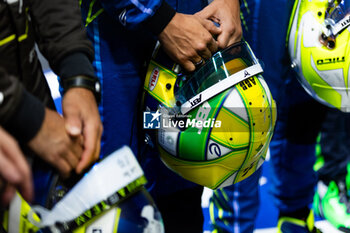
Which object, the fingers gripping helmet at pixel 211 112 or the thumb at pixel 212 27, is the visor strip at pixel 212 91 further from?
the thumb at pixel 212 27

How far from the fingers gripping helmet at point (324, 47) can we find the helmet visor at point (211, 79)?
1.00 feet

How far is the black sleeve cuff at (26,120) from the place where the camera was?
19.2 inches

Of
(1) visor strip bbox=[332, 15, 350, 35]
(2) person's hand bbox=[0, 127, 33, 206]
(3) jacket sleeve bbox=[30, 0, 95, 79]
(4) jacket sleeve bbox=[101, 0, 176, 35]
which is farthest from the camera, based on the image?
(1) visor strip bbox=[332, 15, 350, 35]

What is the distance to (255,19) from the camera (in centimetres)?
110

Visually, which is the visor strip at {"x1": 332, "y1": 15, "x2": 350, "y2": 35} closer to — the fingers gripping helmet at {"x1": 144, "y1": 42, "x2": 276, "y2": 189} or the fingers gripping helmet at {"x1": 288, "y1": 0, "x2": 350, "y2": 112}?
the fingers gripping helmet at {"x1": 288, "y1": 0, "x2": 350, "y2": 112}

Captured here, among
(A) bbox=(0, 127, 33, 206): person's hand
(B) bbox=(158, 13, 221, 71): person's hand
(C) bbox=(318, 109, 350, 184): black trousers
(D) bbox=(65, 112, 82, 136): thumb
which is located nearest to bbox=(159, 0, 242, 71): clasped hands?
(B) bbox=(158, 13, 221, 71): person's hand

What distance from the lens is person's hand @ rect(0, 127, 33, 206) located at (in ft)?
1.43

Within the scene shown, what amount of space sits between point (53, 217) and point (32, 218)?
46 mm

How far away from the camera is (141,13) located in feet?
2.52

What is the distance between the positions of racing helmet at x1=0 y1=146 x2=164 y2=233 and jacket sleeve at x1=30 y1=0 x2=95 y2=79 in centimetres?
18

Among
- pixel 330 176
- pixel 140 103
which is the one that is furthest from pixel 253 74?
pixel 330 176

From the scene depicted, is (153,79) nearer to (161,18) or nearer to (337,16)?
(161,18)

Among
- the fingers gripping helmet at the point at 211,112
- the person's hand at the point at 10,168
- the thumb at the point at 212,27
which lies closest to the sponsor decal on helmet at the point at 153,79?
the fingers gripping helmet at the point at 211,112

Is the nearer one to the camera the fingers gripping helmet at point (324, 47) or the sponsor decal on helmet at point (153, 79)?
the sponsor decal on helmet at point (153, 79)
